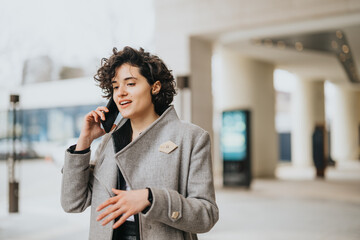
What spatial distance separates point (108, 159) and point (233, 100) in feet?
38.7

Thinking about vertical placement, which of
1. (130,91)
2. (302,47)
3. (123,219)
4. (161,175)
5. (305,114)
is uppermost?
(302,47)

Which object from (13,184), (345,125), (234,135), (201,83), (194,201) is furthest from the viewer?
(345,125)

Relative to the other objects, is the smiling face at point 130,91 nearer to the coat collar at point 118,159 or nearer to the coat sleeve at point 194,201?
the coat collar at point 118,159

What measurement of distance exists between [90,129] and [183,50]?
25.1 feet

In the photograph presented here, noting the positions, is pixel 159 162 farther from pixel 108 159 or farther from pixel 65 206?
pixel 65 206

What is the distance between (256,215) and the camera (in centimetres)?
651

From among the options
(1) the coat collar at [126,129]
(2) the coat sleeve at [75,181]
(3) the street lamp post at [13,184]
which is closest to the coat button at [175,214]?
(1) the coat collar at [126,129]

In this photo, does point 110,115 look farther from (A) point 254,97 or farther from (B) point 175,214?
(A) point 254,97

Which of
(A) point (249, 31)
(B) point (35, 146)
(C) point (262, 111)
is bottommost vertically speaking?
(B) point (35, 146)

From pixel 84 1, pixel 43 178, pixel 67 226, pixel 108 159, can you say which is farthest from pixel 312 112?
pixel 108 159

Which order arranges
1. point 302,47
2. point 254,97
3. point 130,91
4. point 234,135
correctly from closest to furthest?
point 130,91 < point 234,135 < point 302,47 < point 254,97

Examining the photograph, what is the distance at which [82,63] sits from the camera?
8086 mm

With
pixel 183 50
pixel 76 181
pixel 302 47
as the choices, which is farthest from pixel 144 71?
pixel 302 47

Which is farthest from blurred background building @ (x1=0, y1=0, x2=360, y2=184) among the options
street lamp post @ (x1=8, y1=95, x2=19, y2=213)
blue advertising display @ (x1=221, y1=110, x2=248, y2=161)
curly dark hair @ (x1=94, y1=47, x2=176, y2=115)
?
curly dark hair @ (x1=94, y1=47, x2=176, y2=115)
